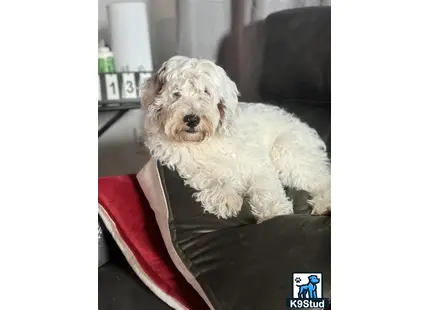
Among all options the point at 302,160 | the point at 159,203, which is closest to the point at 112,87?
the point at 159,203

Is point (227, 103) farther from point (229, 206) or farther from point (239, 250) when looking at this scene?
point (239, 250)

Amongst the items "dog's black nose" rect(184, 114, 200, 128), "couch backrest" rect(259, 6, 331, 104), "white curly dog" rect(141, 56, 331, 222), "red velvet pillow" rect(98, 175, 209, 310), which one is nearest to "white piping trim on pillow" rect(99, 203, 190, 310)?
"red velvet pillow" rect(98, 175, 209, 310)

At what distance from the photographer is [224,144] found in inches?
54.6

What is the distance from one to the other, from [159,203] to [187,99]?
0.27m

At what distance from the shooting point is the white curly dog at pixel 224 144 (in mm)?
1304

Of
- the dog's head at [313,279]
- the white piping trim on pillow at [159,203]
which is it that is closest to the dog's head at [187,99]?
the white piping trim on pillow at [159,203]

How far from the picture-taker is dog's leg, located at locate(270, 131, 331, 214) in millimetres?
1364

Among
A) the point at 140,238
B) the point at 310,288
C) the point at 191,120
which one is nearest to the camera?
the point at 310,288

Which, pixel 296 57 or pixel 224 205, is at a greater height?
pixel 296 57

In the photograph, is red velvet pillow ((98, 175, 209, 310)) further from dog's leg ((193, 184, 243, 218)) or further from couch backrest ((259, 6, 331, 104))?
couch backrest ((259, 6, 331, 104))
